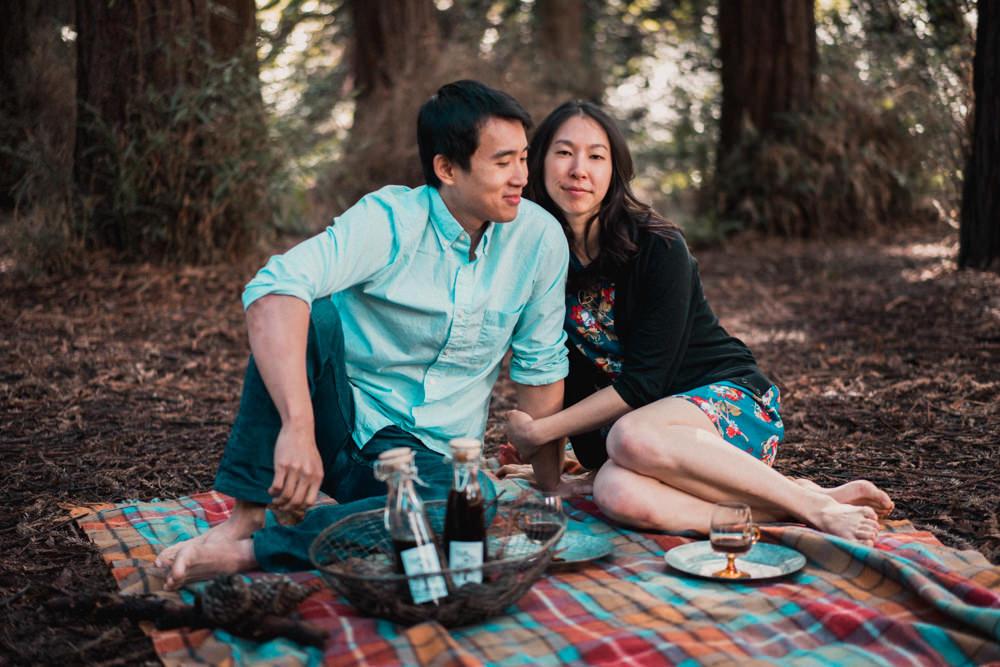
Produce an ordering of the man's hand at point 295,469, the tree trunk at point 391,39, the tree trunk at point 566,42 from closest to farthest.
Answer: the man's hand at point 295,469, the tree trunk at point 391,39, the tree trunk at point 566,42

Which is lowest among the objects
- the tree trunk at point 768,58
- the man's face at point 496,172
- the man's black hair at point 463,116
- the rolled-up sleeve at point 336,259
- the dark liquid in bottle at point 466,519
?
the dark liquid in bottle at point 466,519

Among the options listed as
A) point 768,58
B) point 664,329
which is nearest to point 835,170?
point 768,58

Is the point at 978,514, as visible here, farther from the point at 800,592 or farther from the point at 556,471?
the point at 556,471

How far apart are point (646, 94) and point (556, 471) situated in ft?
42.2

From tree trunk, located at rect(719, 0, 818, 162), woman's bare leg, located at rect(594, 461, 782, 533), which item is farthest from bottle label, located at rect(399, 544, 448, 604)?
tree trunk, located at rect(719, 0, 818, 162)

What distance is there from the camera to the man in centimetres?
270

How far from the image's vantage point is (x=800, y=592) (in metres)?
2.65

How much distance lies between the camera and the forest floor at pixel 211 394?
3158mm

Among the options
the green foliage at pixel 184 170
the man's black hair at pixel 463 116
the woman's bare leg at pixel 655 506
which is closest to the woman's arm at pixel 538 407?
the woman's bare leg at pixel 655 506

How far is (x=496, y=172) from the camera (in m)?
3.00

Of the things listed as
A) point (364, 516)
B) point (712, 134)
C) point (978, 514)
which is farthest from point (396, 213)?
point (712, 134)

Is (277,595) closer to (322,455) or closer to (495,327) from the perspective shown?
(322,455)

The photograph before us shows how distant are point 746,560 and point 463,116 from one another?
1.39 m

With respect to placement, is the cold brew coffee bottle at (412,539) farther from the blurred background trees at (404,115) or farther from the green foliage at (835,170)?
the green foliage at (835,170)
